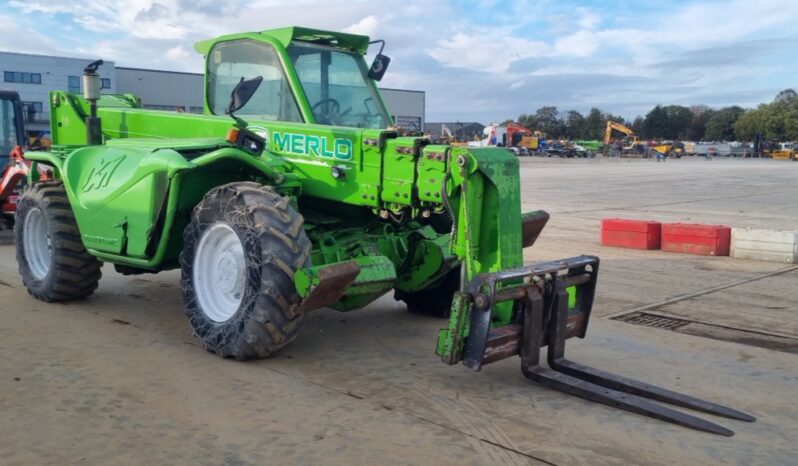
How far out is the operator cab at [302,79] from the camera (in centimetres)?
643

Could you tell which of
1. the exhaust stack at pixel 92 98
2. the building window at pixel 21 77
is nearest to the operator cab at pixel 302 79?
the exhaust stack at pixel 92 98

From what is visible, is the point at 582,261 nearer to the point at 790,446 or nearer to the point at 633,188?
the point at 790,446

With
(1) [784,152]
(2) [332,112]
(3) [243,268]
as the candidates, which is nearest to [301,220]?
(3) [243,268]

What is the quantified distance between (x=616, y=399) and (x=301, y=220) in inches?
96.3

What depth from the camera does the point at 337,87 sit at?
22.1ft

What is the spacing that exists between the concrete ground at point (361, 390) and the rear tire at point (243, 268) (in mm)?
246

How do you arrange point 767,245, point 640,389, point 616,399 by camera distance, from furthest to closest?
point 767,245
point 640,389
point 616,399

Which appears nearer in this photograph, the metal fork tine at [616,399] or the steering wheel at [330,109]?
the metal fork tine at [616,399]

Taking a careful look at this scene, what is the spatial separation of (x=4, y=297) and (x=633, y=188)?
2390 centimetres

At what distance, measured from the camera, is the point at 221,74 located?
7.08 metres

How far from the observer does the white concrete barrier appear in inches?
428

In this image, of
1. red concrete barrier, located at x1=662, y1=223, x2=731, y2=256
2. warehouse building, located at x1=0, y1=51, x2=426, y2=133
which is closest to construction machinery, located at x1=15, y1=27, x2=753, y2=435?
red concrete barrier, located at x1=662, y1=223, x2=731, y2=256

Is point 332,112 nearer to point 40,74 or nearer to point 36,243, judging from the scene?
point 36,243

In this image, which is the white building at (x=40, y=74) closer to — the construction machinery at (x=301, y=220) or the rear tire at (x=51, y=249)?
the rear tire at (x=51, y=249)
